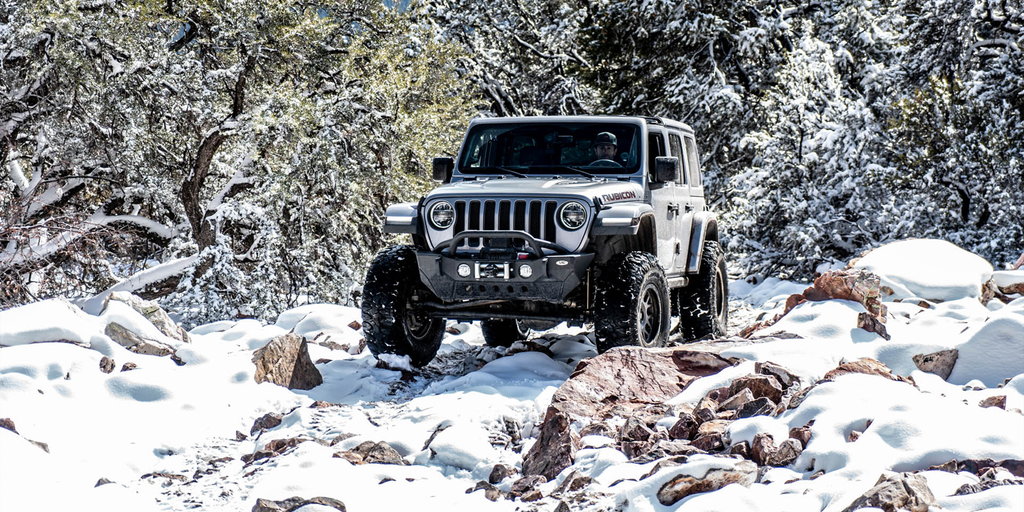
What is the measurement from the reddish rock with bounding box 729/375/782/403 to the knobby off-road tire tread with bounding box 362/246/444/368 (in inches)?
104

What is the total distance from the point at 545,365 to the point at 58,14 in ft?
25.3

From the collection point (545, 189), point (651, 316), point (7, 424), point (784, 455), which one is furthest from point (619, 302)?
point (7, 424)

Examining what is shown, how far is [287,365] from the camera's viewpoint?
6.38m

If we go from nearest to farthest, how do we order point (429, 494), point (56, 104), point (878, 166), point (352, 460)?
point (429, 494) → point (352, 460) → point (56, 104) → point (878, 166)

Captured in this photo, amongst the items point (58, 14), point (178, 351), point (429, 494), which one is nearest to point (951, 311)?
point (429, 494)

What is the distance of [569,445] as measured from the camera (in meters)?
4.54

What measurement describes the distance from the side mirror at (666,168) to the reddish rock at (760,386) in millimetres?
2297

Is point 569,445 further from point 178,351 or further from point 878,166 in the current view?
point 878,166

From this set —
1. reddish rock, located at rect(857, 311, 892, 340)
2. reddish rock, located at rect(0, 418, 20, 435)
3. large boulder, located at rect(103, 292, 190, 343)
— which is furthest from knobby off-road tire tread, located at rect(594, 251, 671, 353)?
reddish rock, located at rect(0, 418, 20, 435)

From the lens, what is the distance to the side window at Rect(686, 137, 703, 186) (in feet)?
28.9

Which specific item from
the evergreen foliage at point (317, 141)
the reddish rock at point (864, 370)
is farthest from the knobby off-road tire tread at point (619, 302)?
the evergreen foliage at point (317, 141)

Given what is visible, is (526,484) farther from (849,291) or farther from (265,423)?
(849,291)

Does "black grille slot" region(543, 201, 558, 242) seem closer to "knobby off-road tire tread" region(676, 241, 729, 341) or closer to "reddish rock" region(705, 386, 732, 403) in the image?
"reddish rock" region(705, 386, 732, 403)

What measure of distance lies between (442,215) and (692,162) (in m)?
3.28
